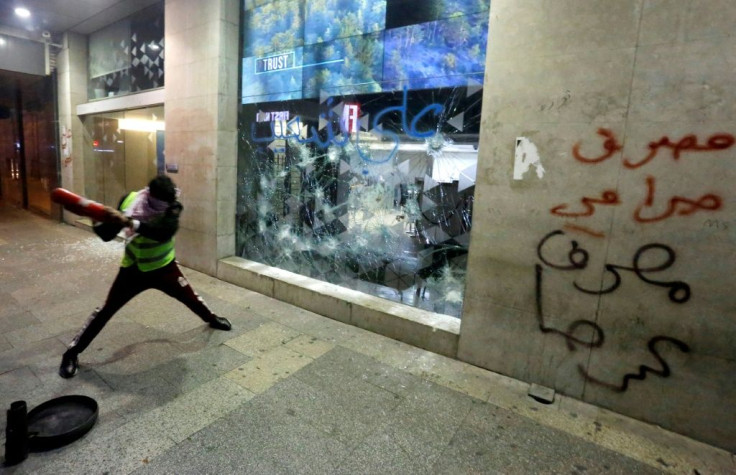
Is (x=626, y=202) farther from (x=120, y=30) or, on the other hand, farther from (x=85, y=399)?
(x=120, y=30)

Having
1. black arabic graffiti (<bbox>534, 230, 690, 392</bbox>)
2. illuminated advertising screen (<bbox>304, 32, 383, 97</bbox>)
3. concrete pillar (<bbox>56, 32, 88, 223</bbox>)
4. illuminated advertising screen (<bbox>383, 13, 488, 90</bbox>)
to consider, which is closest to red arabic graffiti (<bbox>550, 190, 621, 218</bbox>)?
black arabic graffiti (<bbox>534, 230, 690, 392</bbox>)

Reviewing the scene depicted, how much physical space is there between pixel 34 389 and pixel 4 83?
1281cm

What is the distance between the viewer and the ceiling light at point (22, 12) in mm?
8047

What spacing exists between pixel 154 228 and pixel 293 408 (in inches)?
75.7

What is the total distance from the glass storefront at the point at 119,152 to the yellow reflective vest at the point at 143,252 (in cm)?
562

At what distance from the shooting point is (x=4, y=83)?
11367mm

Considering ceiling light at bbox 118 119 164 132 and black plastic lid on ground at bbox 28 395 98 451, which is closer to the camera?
black plastic lid on ground at bbox 28 395 98 451

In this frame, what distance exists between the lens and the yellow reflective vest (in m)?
3.52

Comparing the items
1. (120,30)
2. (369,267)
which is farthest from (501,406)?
(120,30)

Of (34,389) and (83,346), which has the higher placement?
(83,346)

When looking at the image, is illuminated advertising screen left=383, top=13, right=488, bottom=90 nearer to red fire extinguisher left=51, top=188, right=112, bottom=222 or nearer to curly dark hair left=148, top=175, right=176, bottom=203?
curly dark hair left=148, top=175, right=176, bottom=203

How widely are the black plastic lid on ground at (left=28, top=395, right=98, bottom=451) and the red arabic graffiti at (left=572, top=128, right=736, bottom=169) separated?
414 cm

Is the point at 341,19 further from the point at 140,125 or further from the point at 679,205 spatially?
the point at 140,125

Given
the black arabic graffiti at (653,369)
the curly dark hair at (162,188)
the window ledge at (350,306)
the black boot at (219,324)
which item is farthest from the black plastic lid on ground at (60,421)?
the black arabic graffiti at (653,369)
